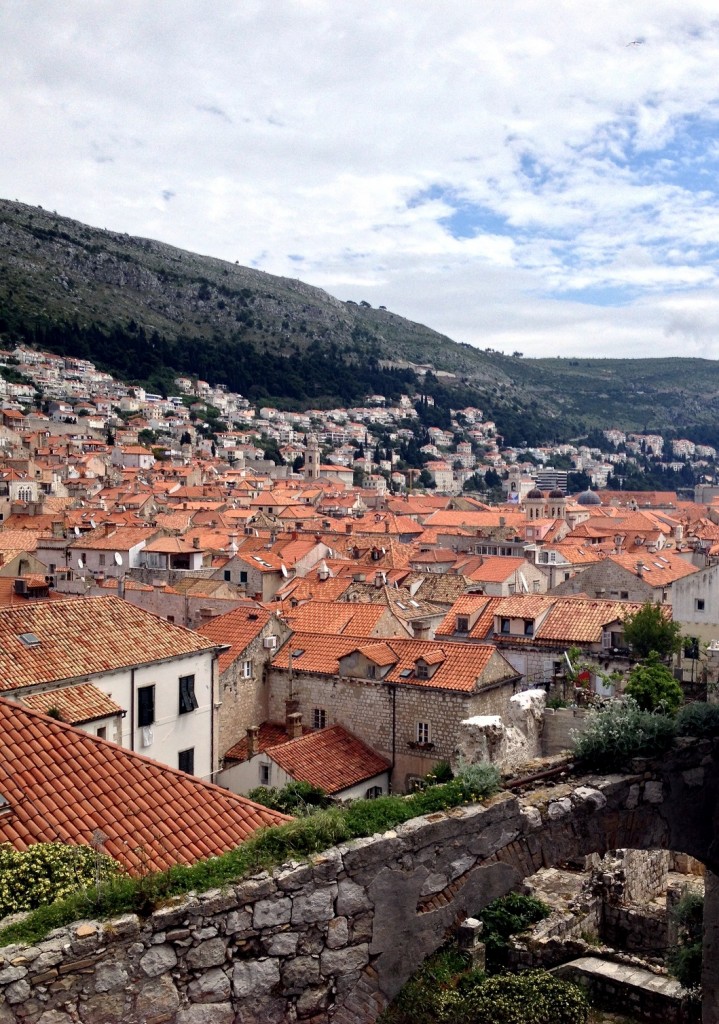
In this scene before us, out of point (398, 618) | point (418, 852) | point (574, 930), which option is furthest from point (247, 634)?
point (418, 852)

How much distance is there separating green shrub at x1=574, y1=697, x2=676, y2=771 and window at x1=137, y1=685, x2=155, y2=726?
1028 cm

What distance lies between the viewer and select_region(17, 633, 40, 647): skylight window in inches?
609

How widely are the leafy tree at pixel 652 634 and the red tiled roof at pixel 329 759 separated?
7192mm

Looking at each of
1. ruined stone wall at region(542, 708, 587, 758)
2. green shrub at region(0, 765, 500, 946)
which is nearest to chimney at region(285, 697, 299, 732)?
ruined stone wall at region(542, 708, 587, 758)

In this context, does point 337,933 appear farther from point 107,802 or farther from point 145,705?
point 145,705

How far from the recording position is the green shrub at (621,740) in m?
8.22

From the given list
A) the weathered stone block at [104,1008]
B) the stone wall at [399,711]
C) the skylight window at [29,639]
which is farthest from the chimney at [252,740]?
the weathered stone block at [104,1008]

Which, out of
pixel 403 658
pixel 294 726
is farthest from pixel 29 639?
pixel 403 658

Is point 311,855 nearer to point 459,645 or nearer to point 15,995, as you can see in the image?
point 15,995

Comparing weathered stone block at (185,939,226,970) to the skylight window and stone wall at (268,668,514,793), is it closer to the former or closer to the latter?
the skylight window

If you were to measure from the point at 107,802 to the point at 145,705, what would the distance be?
27.0 ft

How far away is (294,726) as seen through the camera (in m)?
21.3

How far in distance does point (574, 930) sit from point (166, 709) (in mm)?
8482

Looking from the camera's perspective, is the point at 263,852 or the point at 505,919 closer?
the point at 263,852
